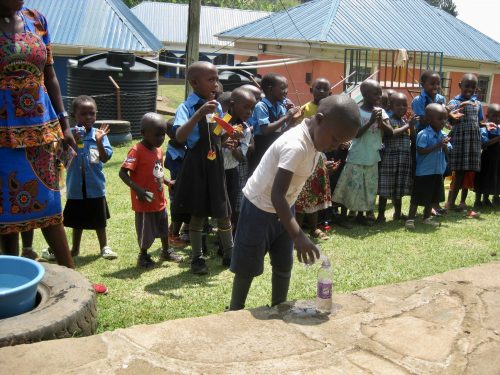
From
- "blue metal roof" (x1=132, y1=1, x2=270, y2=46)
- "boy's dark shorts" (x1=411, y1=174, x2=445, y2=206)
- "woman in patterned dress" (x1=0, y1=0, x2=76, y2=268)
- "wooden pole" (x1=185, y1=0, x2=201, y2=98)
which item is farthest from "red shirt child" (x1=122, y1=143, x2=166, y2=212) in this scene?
"blue metal roof" (x1=132, y1=1, x2=270, y2=46)

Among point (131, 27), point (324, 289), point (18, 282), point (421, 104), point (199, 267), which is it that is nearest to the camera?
point (324, 289)

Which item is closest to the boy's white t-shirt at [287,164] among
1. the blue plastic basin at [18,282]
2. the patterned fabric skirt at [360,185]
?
the blue plastic basin at [18,282]

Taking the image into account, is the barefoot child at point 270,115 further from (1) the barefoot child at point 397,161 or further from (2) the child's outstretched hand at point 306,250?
(2) the child's outstretched hand at point 306,250

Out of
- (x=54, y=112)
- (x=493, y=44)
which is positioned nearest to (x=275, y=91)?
(x=54, y=112)

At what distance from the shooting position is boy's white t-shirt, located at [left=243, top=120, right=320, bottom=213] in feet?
9.55

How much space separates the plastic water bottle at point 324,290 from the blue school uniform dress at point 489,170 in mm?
5319

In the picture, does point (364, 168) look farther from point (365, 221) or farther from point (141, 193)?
point (141, 193)

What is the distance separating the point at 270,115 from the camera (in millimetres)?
5570

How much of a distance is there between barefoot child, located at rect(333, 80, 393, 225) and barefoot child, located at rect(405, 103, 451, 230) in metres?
0.45

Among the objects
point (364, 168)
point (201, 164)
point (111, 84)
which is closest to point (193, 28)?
point (111, 84)

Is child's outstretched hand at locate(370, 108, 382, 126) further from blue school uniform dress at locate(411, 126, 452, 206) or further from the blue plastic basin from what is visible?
the blue plastic basin

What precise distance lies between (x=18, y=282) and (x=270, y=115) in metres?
3.09

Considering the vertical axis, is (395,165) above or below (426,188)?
above

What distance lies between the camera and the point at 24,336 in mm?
2650
